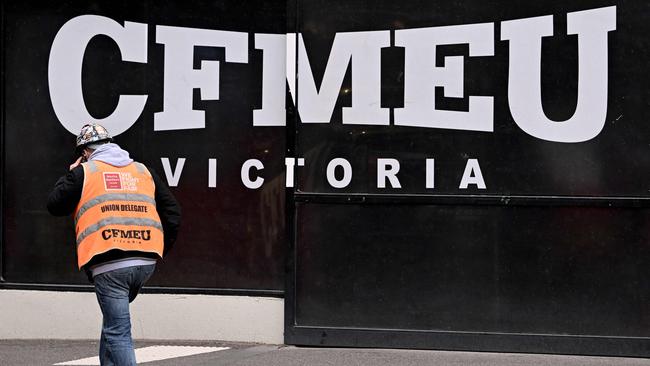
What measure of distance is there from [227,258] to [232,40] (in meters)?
1.80

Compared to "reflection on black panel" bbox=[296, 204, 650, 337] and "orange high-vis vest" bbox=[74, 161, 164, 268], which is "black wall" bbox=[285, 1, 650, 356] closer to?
"reflection on black panel" bbox=[296, 204, 650, 337]

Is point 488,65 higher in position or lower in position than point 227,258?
higher

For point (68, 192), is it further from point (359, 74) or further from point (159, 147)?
point (359, 74)

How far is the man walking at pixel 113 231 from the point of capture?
5.64 metres

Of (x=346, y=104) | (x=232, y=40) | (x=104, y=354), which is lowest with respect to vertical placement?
(x=104, y=354)

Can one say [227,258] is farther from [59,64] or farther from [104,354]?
[104,354]

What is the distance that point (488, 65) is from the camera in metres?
7.91

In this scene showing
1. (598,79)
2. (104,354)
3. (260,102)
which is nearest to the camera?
(104,354)

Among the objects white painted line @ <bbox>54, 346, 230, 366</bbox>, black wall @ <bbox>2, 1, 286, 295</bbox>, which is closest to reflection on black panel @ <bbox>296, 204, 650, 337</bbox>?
black wall @ <bbox>2, 1, 286, 295</bbox>

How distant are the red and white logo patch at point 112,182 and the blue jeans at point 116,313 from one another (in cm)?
46

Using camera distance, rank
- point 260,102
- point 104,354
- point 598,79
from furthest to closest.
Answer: point 260,102
point 598,79
point 104,354

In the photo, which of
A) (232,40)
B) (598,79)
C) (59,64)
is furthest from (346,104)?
(59,64)

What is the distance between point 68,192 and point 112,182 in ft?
0.81

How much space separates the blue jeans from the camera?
563 cm
